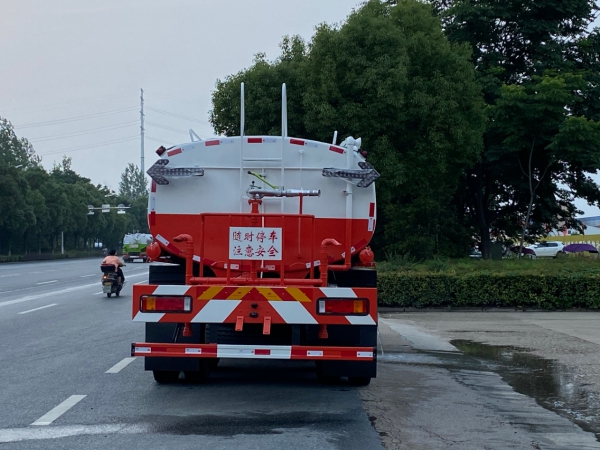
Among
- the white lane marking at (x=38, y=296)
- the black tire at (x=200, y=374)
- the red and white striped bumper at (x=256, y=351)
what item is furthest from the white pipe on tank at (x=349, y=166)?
the white lane marking at (x=38, y=296)

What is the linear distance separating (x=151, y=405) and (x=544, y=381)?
4989 mm

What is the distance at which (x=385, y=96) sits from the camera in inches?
1025

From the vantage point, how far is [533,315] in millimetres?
19391

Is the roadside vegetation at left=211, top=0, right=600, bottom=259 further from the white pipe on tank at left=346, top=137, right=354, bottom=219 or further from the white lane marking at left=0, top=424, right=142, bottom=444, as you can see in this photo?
the white lane marking at left=0, top=424, right=142, bottom=444

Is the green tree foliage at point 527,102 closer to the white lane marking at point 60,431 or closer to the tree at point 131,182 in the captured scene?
the white lane marking at point 60,431

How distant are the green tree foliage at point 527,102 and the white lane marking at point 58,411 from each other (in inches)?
868

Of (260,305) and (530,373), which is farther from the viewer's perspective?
(530,373)

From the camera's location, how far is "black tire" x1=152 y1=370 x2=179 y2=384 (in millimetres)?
9297

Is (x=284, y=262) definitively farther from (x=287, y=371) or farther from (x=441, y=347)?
(x=441, y=347)

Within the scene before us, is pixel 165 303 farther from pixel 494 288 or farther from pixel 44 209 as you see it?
pixel 44 209

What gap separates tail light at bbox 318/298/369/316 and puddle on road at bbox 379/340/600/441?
2.23 m

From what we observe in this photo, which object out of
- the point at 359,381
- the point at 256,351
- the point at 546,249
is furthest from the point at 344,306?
the point at 546,249

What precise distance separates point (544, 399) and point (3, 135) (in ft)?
375

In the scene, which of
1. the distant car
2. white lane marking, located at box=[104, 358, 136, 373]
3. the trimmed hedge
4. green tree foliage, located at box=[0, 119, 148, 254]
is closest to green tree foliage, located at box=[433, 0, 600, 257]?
the trimmed hedge
